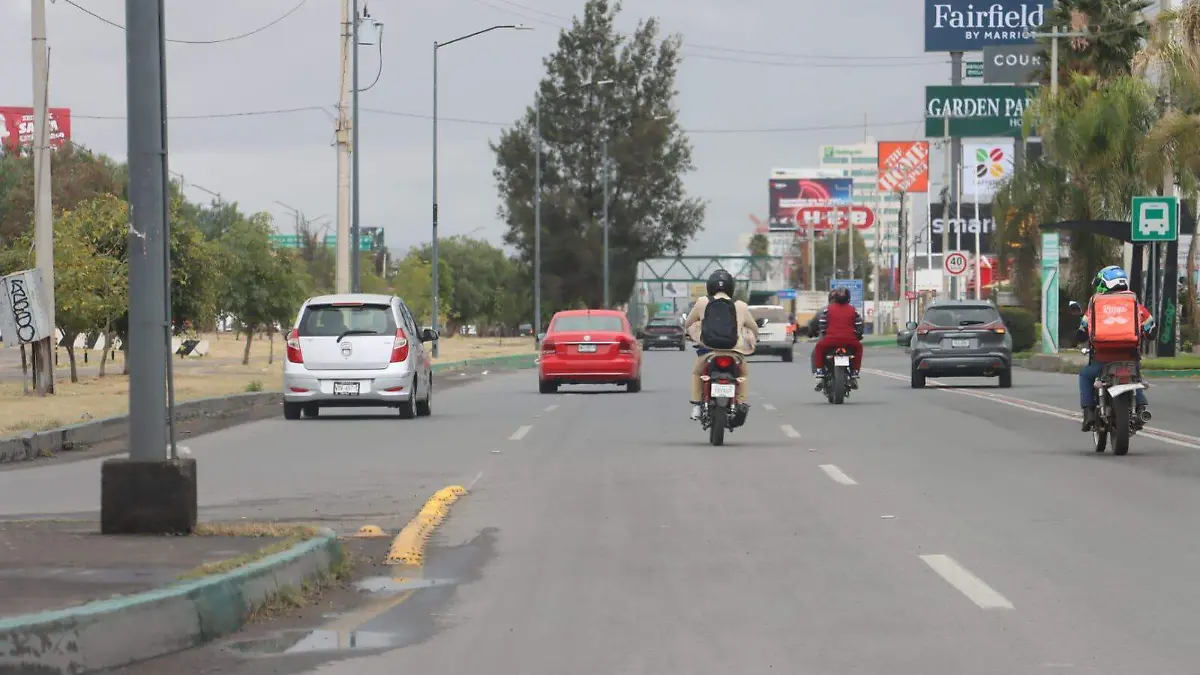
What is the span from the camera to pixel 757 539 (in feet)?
39.8

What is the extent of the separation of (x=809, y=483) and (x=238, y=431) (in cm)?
1065

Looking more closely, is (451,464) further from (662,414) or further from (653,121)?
(653,121)

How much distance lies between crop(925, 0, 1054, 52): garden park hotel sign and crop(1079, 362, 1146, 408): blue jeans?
76.5 m

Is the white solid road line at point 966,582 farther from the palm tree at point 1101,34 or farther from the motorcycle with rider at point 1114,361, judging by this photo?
the palm tree at point 1101,34

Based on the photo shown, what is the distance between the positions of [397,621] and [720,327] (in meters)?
12.3

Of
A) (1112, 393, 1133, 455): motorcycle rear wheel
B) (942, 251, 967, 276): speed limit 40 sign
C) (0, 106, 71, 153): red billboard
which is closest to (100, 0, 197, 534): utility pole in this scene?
(1112, 393, 1133, 455): motorcycle rear wheel

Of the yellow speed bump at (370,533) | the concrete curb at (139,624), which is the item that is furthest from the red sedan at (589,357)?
the concrete curb at (139,624)

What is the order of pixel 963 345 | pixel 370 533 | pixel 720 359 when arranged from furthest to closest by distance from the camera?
pixel 963 345, pixel 720 359, pixel 370 533

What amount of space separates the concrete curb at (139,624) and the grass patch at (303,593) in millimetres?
36

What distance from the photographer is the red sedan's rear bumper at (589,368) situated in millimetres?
35188

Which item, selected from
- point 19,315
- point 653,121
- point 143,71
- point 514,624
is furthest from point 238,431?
point 653,121

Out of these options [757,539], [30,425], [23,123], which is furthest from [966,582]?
[23,123]

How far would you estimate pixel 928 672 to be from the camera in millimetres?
7562

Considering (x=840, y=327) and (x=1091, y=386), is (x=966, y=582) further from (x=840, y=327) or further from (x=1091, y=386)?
(x=840, y=327)
